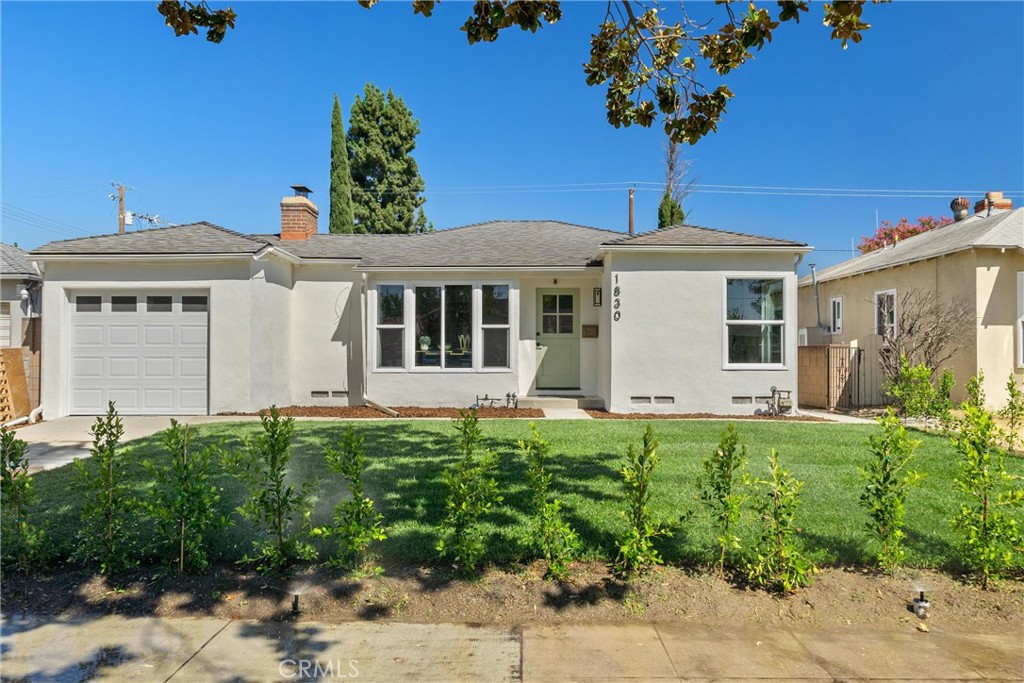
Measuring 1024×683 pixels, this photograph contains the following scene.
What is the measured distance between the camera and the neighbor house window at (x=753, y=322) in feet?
36.9

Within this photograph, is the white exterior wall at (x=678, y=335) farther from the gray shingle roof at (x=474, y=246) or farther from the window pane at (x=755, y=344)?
the gray shingle roof at (x=474, y=246)

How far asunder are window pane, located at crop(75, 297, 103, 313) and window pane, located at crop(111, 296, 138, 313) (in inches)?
10.5

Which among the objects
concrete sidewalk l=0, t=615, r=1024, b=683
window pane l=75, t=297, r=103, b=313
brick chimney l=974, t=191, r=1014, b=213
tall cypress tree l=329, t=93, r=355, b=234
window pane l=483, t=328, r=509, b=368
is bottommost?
concrete sidewalk l=0, t=615, r=1024, b=683

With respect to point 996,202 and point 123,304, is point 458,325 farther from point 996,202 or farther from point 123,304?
point 996,202

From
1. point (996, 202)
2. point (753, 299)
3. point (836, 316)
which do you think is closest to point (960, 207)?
point (996, 202)

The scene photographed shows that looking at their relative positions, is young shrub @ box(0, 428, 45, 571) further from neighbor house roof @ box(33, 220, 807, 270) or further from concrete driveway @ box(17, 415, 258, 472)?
neighbor house roof @ box(33, 220, 807, 270)

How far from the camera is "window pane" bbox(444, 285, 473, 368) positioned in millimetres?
11828

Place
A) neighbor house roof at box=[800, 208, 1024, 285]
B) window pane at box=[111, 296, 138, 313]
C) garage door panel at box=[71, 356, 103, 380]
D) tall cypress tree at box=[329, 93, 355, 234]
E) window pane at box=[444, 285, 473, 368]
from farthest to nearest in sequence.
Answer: tall cypress tree at box=[329, 93, 355, 234]
window pane at box=[444, 285, 473, 368]
neighbor house roof at box=[800, 208, 1024, 285]
window pane at box=[111, 296, 138, 313]
garage door panel at box=[71, 356, 103, 380]

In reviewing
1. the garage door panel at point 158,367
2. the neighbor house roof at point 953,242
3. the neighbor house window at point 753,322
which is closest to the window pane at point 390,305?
the garage door panel at point 158,367

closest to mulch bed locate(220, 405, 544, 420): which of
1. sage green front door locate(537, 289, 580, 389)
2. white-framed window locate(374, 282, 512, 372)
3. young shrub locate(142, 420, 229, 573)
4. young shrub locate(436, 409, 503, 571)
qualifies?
white-framed window locate(374, 282, 512, 372)

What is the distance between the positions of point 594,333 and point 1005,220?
953 cm

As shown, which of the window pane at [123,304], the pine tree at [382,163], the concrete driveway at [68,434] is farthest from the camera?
the pine tree at [382,163]

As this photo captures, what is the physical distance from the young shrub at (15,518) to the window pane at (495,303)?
8.34 meters

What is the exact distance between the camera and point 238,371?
10.9 m
